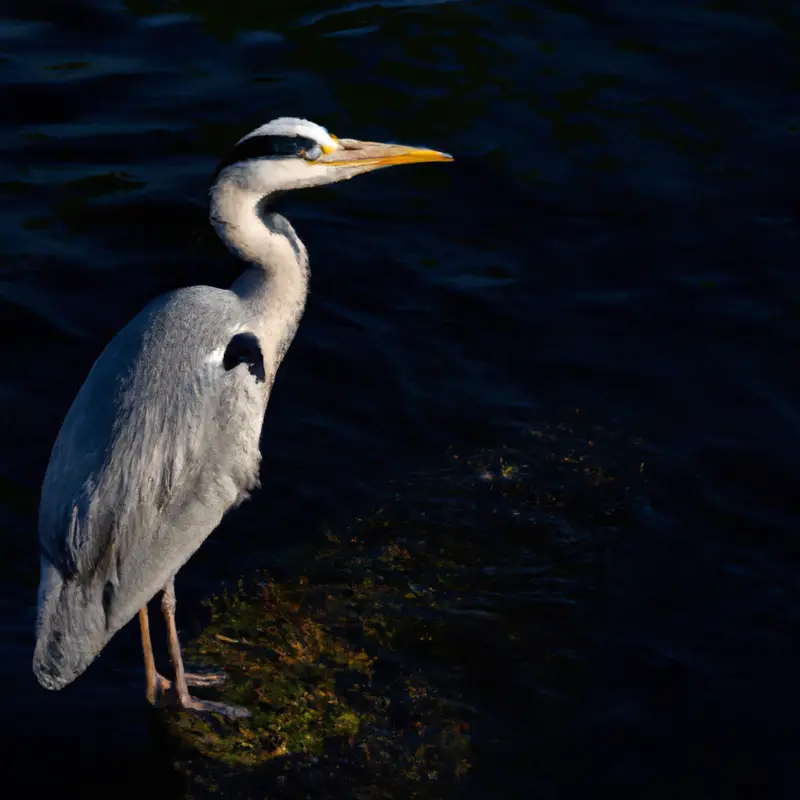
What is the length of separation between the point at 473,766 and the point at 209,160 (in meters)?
6.05

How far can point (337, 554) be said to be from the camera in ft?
24.2

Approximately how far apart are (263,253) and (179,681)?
7.43 ft

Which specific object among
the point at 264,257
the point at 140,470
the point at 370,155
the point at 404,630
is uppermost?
the point at 370,155

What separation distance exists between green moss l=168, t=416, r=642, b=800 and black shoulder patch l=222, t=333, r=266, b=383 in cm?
120

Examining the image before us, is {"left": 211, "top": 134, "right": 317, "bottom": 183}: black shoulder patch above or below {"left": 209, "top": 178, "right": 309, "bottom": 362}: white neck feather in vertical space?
above

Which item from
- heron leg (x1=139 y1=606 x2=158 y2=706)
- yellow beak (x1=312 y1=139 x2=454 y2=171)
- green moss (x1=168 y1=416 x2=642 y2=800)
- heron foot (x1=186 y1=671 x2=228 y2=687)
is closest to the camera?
green moss (x1=168 y1=416 x2=642 y2=800)

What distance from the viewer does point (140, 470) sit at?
615 cm

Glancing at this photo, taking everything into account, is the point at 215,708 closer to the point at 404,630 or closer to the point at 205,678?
the point at 205,678

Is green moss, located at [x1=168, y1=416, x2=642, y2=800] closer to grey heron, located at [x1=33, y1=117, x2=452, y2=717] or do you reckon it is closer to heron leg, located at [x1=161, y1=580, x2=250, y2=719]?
heron leg, located at [x1=161, y1=580, x2=250, y2=719]

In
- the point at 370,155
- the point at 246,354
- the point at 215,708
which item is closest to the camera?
the point at 215,708

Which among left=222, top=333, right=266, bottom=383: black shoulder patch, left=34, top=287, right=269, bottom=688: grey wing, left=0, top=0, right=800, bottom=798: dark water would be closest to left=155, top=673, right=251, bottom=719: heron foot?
left=0, top=0, right=800, bottom=798: dark water

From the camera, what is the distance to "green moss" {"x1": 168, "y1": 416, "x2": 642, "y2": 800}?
6246 mm

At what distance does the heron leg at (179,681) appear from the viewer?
648cm

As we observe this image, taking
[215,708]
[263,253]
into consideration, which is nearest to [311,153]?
[263,253]
